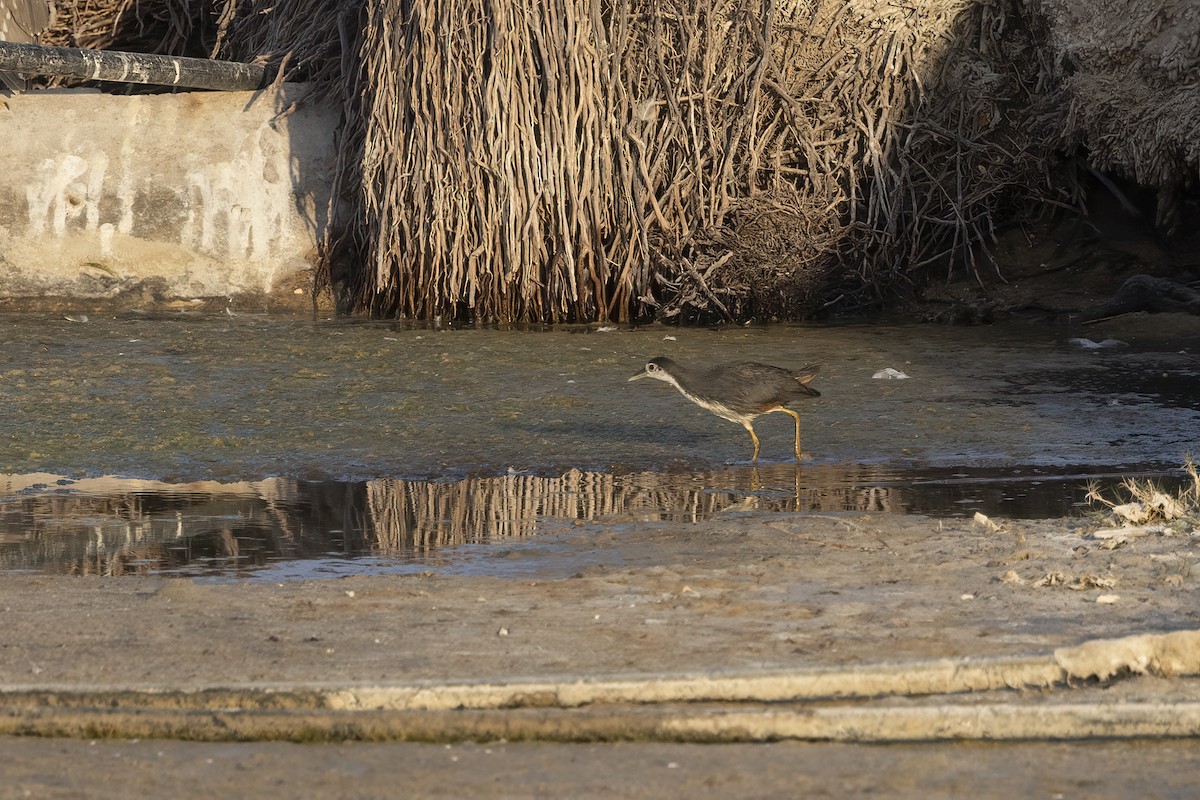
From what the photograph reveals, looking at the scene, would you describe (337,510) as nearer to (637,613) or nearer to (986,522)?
(637,613)

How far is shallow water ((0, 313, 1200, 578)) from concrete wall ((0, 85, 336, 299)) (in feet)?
3.94

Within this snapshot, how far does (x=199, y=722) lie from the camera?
356cm

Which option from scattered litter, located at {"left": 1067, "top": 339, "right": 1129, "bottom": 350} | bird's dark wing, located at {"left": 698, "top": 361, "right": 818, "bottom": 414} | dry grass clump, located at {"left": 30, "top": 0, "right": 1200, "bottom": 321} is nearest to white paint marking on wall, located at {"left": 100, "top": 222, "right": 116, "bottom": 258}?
dry grass clump, located at {"left": 30, "top": 0, "right": 1200, "bottom": 321}

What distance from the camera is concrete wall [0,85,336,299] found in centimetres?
1164

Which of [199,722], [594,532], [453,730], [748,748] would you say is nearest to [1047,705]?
[748,748]

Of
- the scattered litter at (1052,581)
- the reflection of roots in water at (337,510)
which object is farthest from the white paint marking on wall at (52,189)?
the scattered litter at (1052,581)

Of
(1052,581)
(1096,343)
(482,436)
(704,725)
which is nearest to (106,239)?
(482,436)

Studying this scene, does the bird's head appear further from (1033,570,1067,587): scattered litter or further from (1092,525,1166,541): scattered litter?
(1033,570,1067,587): scattered litter

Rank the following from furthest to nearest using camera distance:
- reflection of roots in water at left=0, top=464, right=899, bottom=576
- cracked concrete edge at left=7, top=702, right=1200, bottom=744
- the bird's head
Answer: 1. the bird's head
2. reflection of roots in water at left=0, top=464, right=899, bottom=576
3. cracked concrete edge at left=7, top=702, right=1200, bottom=744

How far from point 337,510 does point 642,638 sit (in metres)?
2.45

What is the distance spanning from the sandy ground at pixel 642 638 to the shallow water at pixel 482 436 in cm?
59

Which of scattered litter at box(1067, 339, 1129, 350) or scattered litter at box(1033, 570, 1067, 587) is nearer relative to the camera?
scattered litter at box(1033, 570, 1067, 587)

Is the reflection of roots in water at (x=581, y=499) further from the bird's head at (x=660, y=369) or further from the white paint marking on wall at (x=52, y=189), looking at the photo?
the white paint marking on wall at (x=52, y=189)

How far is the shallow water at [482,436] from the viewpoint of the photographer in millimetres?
5918
